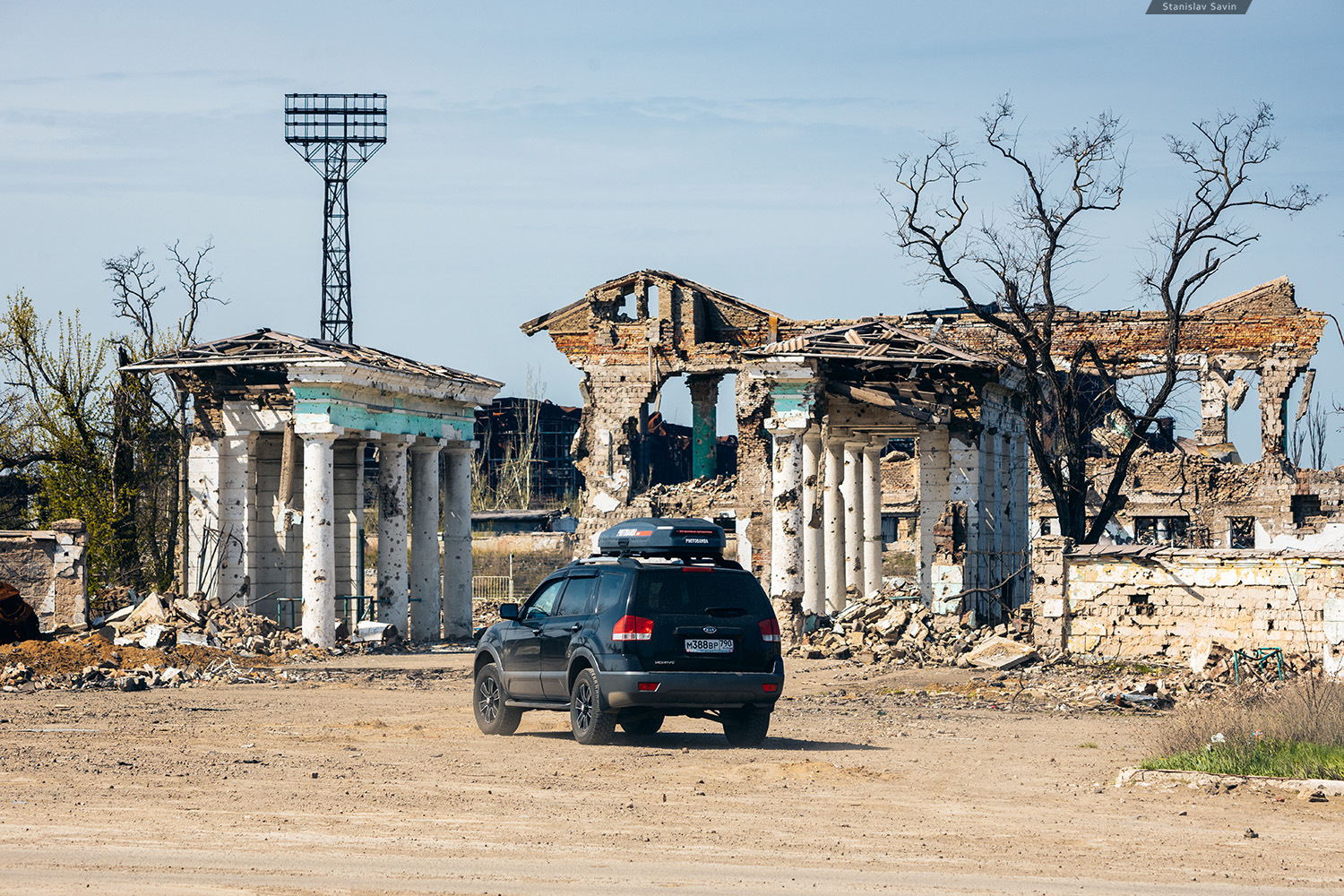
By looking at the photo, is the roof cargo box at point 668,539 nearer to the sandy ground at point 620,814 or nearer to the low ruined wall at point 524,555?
the sandy ground at point 620,814

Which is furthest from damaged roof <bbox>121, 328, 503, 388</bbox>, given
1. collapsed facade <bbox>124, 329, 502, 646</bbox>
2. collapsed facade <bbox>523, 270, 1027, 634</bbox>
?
collapsed facade <bbox>523, 270, 1027, 634</bbox>

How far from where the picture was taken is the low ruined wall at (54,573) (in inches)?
1040

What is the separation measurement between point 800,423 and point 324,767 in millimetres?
17426

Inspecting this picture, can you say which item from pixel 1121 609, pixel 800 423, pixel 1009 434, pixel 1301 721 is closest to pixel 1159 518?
pixel 1009 434

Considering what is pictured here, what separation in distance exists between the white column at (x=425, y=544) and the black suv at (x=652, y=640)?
17.7 metres

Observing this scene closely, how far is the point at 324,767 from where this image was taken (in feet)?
40.7

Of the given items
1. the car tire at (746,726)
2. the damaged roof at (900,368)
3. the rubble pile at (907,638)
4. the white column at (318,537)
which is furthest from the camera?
the damaged roof at (900,368)

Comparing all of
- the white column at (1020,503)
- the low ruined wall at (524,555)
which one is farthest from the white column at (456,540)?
the low ruined wall at (524,555)

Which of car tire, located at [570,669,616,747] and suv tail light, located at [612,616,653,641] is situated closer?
suv tail light, located at [612,616,653,641]

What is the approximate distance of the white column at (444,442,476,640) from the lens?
33500mm

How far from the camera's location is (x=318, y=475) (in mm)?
27922

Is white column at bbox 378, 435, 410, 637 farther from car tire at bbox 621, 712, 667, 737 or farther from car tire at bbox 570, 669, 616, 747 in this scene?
car tire at bbox 570, 669, 616, 747

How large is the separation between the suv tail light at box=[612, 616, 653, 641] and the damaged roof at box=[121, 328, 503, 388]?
15.5 meters

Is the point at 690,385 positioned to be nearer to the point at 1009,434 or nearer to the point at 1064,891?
the point at 1009,434
